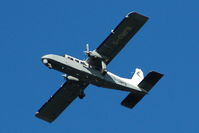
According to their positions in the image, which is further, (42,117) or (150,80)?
(42,117)

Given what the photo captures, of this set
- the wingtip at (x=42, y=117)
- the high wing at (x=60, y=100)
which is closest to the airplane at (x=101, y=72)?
the high wing at (x=60, y=100)

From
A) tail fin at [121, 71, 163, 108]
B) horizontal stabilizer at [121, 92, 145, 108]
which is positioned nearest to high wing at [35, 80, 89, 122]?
horizontal stabilizer at [121, 92, 145, 108]

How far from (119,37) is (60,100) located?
1051 centimetres

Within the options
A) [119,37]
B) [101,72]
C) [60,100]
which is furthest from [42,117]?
[119,37]

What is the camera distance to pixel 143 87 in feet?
233

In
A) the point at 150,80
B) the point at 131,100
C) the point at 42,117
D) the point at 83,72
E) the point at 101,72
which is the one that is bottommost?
the point at 42,117

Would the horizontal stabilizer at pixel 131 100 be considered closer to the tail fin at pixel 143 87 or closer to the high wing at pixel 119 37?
the tail fin at pixel 143 87

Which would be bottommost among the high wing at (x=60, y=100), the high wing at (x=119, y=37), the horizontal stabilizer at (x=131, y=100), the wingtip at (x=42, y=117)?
the wingtip at (x=42, y=117)

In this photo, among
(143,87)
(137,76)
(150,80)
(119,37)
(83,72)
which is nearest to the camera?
(119,37)

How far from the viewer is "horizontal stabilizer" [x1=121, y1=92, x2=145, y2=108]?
71625 millimetres

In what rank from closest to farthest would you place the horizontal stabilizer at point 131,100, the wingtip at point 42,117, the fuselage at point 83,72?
the fuselage at point 83,72, the horizontal stabilizer at point 131,100, the wingtip at point 42,117

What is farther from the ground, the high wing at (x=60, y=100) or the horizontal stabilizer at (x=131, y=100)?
the horizontal stabilizer at (x=131, y=100)

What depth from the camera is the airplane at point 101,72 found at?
219 feet

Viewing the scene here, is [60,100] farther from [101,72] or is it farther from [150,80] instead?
[150,80]
